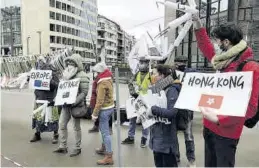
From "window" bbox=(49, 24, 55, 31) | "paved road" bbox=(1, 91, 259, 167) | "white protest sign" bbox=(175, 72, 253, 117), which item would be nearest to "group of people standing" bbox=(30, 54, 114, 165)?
"paved road" bbox=(1, 91, 259, 167)

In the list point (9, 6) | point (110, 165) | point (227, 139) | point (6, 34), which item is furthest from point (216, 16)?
point (6, 34)

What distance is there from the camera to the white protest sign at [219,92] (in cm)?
275

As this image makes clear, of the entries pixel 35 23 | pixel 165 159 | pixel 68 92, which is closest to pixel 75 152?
pixel 68 92

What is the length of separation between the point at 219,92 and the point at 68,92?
3955 mm

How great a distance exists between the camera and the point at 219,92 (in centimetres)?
291

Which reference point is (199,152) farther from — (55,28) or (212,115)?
(55,28)

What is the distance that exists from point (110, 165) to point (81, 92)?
4.56ft

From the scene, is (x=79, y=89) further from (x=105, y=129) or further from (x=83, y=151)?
(x=83, y=151)

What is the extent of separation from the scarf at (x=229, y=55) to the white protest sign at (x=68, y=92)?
362cm

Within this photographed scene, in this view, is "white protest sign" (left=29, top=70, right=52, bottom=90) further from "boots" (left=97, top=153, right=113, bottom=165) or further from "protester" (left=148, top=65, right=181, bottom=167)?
"protester" (left=148, top=65, right=181, bottom=167)

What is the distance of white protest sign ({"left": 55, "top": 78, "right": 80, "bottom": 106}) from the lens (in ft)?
20.8

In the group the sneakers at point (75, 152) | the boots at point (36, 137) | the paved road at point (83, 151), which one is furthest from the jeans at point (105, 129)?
the boots at point (36, 137)

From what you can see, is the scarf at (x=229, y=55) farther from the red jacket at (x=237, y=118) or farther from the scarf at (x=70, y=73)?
the scarf at (x=70, y=73)

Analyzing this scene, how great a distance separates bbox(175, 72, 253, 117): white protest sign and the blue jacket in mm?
783
